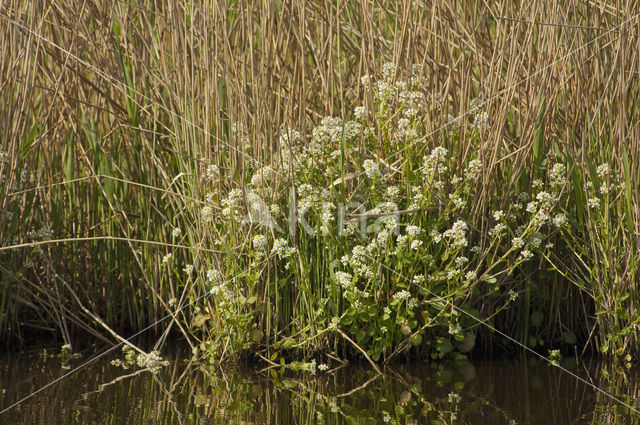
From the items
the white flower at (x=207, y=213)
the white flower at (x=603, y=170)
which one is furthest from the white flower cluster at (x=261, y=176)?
the white flower at (x=603, y=170)

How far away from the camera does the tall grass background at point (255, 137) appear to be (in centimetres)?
272

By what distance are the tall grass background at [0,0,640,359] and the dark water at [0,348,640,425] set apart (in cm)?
18

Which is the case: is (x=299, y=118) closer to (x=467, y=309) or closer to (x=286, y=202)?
(x=286, y=202)

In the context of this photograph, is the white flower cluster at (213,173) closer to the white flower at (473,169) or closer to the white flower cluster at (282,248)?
the white flower cluster at (282,248)

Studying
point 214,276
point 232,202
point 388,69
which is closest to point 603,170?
point 388,69

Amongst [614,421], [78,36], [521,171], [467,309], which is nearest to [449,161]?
[521,171]

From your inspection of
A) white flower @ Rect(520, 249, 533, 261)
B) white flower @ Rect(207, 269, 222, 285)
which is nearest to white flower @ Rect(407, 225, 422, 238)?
white flower @ Rect(520, 249, 533, 261)

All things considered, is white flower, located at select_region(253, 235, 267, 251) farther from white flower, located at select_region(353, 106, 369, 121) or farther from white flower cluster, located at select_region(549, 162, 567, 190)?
white flower cluster, located at select_region(549, 162, 567, 190)

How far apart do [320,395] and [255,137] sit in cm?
91

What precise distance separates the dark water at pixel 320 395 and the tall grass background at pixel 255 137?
0.59 ft

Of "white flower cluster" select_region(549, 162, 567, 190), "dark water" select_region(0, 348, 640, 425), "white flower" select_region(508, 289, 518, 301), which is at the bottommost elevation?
"dark water" select_region(0, 348, 640, 425)

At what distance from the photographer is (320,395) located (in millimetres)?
2461

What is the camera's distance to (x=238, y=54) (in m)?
2.82

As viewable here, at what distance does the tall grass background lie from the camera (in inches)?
107
